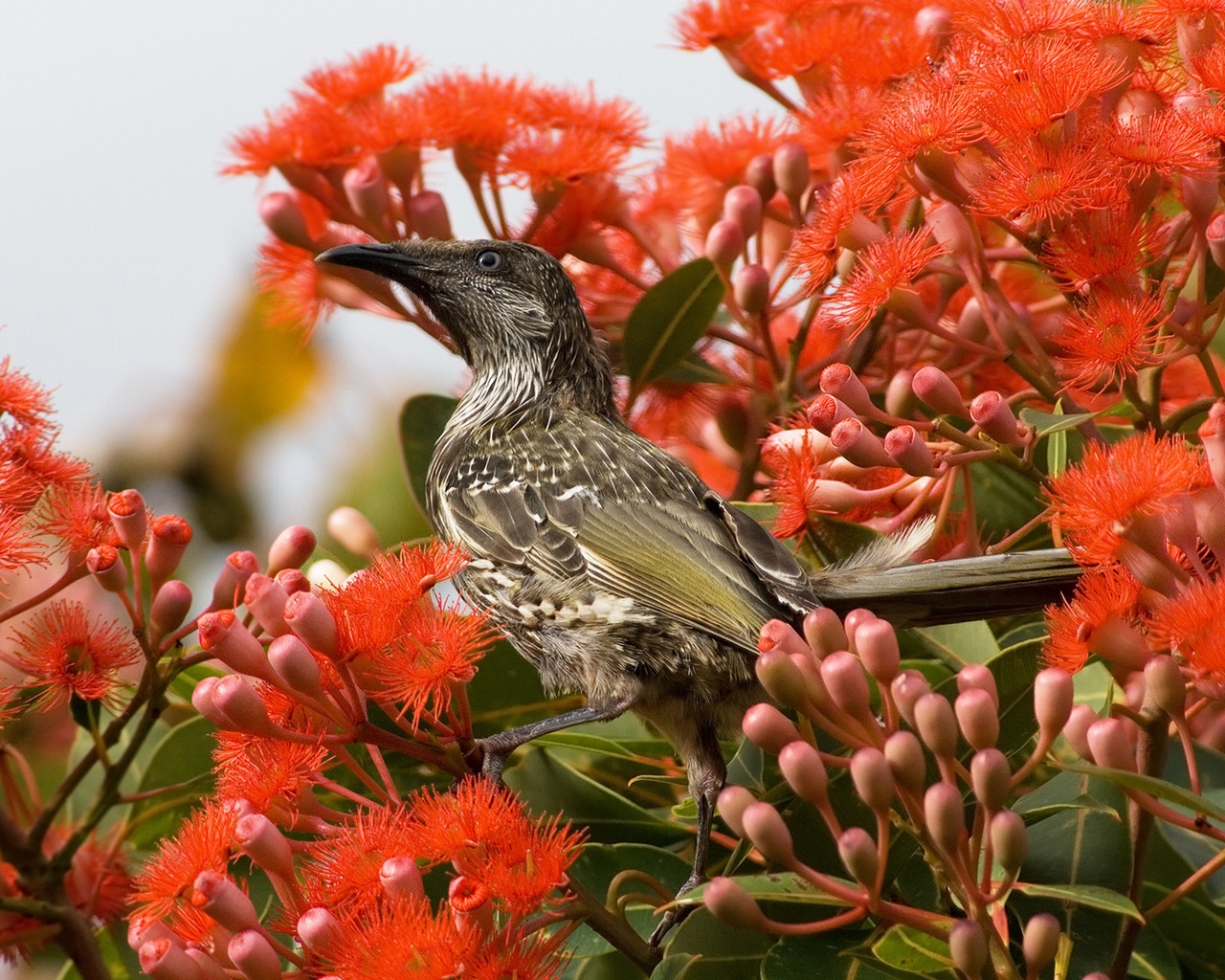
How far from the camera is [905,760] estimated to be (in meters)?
2.03

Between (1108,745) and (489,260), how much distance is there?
7.79 ft

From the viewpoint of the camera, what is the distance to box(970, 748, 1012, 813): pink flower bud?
200cm

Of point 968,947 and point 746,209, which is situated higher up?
point 746,209

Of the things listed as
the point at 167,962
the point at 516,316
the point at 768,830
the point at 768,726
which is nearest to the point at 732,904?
the point at 768,830

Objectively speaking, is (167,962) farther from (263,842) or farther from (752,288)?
(752,288)

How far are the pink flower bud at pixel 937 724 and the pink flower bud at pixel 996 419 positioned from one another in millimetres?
614

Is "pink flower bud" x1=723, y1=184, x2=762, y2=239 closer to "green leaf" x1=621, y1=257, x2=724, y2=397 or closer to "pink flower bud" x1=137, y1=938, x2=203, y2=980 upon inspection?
"green leaf" x1=621, y1=257, x2=724, y2=397

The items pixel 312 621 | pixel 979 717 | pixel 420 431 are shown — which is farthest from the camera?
pixel 420 431

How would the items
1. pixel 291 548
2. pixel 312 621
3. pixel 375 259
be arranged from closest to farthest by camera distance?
pixel 312 621
pixel 291 548
pixel 375 259

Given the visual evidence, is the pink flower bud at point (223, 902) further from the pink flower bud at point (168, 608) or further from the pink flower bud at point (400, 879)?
the pink flower bud at point (168, 608)

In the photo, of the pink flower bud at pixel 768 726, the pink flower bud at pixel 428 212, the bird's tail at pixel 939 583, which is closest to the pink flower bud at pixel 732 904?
the pink flower bud at pixel 768 726

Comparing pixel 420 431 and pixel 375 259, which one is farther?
pixel 420 431

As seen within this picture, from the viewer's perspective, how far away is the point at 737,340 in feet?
11.3

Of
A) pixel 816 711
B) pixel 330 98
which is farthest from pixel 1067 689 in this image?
pixel 330 98
